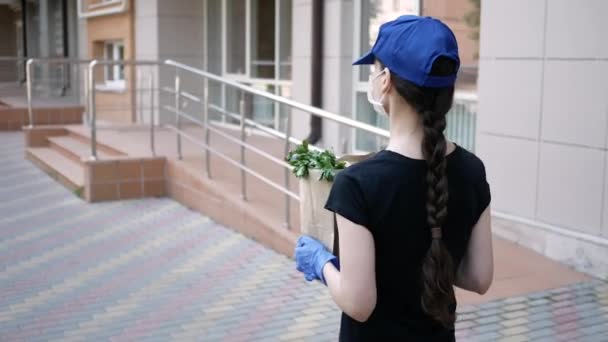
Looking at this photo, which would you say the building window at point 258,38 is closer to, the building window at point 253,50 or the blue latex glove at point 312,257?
the building window at point 253,50

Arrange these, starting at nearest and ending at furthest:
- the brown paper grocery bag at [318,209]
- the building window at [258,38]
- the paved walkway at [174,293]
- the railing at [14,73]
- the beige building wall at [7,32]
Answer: the brown paper grocery bag at [318,209], the paved walkway at [174,293], the building window at [258,38], the railing at [14,73], the beige building wall at [7,32]

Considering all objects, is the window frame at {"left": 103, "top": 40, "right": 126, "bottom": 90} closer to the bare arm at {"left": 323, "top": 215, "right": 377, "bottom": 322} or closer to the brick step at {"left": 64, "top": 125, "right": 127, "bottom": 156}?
the brick step at {"left": 64, "top": 125, "right": 127, "bottom": 156}

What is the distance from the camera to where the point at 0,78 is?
19.7 m

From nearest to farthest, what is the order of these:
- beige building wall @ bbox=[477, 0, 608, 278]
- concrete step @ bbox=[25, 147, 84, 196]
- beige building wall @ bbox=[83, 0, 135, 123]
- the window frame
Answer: beige building wall @ bbox=[477, 0, 608, 278] → concrete step @ bbox=[25, 147, 84, 196] → beige building wall @ bbox=[83, 0, 135, 123] → the window frame

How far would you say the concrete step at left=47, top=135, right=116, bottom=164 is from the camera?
9.55 metres

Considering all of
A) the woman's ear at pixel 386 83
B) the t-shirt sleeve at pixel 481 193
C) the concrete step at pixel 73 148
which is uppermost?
the woman's ear at pixel 386 83

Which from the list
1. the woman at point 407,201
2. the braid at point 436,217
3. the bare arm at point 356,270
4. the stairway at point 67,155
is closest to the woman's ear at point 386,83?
the woman at point 407,201

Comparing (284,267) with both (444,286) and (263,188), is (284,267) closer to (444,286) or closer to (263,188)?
Answer: (263,188)

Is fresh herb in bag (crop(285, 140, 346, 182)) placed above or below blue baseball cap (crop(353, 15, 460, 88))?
below

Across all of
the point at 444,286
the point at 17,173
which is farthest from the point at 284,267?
the point at 17,173

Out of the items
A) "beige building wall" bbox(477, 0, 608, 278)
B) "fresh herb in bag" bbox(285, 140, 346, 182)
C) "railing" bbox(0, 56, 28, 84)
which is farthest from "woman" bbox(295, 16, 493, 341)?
"railing" bbox(0, 56, 28, 84)

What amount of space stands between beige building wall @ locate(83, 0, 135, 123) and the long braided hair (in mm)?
10786

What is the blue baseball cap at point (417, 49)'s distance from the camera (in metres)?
1.79

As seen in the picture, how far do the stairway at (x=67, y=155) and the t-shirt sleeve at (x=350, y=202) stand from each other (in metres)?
7.06
